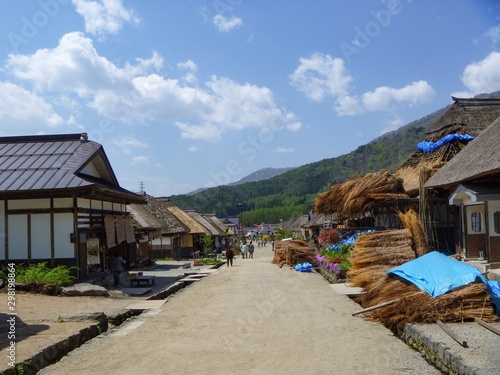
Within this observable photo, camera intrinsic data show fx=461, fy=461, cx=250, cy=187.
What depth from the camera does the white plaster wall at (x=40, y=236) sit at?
52.5ft

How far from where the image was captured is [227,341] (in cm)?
859

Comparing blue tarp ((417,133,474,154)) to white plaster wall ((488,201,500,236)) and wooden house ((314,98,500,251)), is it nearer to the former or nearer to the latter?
wooden house ((314,98,500,251))

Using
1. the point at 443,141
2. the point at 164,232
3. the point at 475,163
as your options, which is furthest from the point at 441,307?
the point at 164,232

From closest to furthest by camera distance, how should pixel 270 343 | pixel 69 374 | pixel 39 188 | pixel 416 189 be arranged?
1. pixel 69 374
2. pixel 270 343
3. pixel 39 188
4. pixel 416 189

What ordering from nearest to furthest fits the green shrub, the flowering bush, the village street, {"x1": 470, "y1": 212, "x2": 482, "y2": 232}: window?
the village street < the green shrub < {"x1": 470, "y1": 212, "x2": 482, "y2": 232}: window < the flowering bush

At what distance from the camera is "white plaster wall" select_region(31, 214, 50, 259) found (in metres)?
16.0

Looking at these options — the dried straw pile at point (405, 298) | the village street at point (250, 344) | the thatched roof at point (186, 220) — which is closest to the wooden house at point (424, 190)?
the dried straw pile at point (405, 298)

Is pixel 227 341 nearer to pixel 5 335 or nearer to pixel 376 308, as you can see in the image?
pixel 376 308

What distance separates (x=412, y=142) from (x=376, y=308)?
5487 inches

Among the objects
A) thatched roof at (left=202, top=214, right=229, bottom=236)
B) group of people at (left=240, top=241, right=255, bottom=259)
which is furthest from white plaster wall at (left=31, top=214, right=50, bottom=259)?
thatched roof at (left=202, top=214, right=229, bottom=236)

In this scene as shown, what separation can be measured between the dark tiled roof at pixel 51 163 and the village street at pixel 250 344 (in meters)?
6.24

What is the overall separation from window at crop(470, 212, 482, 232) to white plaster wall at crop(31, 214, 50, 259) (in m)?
14.7

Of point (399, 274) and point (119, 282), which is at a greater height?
point (399, 274)

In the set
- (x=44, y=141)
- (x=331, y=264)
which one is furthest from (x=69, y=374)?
(x=44, y=141)
